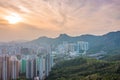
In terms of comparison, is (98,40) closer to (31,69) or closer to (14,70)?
(31,69)

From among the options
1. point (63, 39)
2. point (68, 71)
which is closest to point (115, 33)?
point (63, 39)

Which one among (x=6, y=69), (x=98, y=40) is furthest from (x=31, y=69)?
(x=98, y=40)

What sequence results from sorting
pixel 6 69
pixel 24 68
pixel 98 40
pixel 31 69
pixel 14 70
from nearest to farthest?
1. pixel 6 69
2. pixel 14 70
3. pixel 31 69
4. pixel 24 68
5. pixel 98 40

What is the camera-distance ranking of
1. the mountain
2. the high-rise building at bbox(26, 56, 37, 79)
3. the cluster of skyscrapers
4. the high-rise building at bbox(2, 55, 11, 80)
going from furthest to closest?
the mountain → the high-rise building at bbox(26, 56, 37, 79) → the cluster of skyscrapers → the high-rise building at bbox(2, 55, 11, 80)

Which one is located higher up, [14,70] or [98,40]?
[98,40]

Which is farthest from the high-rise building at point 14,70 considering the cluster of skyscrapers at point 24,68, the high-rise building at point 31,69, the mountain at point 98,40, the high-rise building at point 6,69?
the mountain at point 98,40

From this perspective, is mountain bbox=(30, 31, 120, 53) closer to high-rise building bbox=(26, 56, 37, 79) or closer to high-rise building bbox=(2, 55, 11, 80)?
high-rise building bbox=(26, 56, 37, 79)

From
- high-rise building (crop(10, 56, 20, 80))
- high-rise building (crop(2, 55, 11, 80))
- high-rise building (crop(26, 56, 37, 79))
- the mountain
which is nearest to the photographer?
high-rise building (crop(2, 55, 11, 80))

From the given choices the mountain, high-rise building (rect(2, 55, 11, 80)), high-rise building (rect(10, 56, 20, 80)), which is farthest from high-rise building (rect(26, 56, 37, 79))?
the mountain

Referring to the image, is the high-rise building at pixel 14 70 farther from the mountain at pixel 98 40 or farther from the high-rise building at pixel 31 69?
the mountain at pixel 98 40
